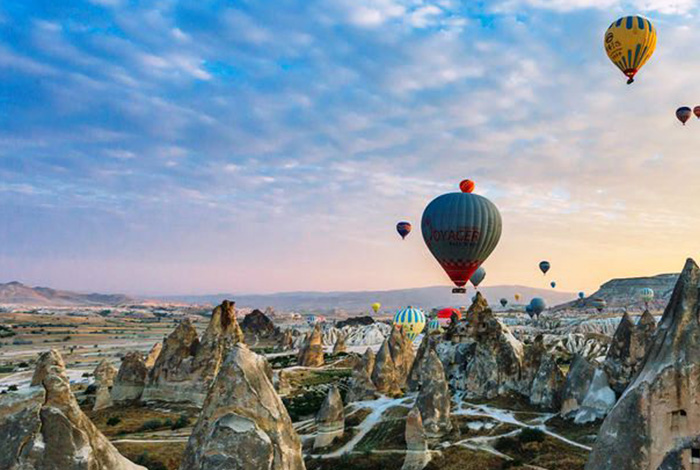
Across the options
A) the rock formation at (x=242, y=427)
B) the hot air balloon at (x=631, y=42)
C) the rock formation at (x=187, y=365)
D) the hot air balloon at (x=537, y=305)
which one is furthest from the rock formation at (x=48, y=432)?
the hot air balloon at (x=537, y=305)

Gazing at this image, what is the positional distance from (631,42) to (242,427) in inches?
2370

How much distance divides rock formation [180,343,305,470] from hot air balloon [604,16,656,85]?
58.8 metres

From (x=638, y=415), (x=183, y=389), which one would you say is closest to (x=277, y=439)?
(x=638, y=415)

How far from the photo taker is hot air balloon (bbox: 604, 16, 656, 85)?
55.0 metres

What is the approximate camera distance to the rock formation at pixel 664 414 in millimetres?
11312

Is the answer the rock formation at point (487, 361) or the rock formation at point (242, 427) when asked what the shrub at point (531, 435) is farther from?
the rock formation at point (242, 427)

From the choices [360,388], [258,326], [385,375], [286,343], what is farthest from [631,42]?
[258,326]

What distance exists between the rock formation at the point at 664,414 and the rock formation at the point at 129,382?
150 feet

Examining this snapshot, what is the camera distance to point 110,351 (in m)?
→ 121

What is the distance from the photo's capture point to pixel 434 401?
113 feet

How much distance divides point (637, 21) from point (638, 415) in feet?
187

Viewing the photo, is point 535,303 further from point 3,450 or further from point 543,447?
point 3,450

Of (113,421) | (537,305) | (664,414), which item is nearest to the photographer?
(664,414)

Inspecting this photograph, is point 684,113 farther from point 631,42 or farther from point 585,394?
point 585,394
